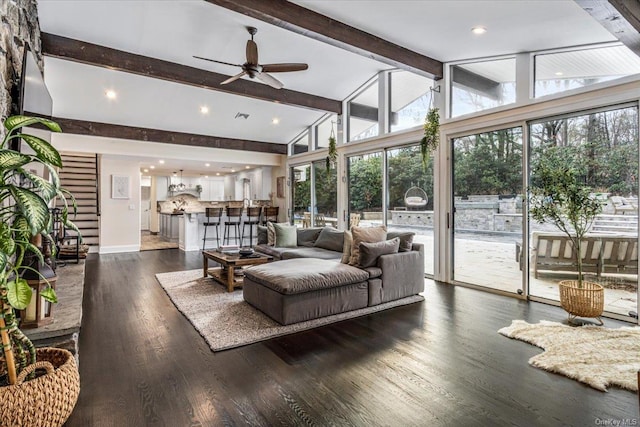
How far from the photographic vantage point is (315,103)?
690 cm

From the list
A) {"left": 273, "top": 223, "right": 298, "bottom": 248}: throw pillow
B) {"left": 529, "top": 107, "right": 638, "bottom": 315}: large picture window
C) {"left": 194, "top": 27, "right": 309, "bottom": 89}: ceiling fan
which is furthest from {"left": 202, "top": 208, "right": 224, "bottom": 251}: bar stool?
{"left": 529, "top": 107, "right": 638, "bottom": 315}: large picture window

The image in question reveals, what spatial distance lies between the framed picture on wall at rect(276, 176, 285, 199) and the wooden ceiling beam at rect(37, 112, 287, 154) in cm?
77

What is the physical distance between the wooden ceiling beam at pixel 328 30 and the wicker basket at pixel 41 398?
322 centimetres

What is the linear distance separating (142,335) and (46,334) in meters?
0.81

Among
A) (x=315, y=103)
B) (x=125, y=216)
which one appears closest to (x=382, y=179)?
(x=315, y=103)

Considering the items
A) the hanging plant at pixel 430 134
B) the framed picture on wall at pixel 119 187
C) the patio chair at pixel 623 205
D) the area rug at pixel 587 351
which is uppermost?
the hanging plant at pixel 430 134

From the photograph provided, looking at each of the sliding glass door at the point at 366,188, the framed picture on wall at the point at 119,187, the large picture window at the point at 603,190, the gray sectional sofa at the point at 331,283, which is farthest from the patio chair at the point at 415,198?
the framed picture on wall at the point at 119,187

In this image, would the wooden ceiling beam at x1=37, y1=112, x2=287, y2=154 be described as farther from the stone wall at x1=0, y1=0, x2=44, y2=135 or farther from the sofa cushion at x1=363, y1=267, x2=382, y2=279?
the sofa cushion at x1=363, y1=267, x2=382, y2=279

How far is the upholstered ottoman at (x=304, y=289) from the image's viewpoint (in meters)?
3.29

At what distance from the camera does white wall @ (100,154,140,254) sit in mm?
7996

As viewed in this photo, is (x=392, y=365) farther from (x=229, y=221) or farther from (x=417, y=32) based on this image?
(x=229, y=221)

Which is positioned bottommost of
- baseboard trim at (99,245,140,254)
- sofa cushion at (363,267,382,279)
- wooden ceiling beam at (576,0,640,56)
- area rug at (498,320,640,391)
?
area rug at (498,320,640,391)

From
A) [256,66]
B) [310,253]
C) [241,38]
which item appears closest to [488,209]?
[310,253]

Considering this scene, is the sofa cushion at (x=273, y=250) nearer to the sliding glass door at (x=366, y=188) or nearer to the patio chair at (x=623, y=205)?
the sliding glass door at (x=366, y=188)
